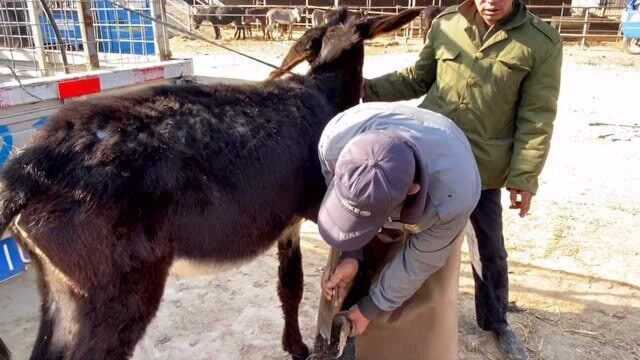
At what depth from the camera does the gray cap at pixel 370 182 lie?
1.45 metres

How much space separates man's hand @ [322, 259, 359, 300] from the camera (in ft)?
6.40

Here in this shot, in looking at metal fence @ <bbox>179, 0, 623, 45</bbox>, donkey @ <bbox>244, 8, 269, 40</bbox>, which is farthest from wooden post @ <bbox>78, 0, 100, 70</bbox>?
donkey @ <bbox>244, 8, 269, 40</bbox>

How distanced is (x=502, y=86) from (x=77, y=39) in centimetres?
321

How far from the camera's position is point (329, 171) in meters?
1.94

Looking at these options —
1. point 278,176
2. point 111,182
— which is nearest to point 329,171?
point 278,176

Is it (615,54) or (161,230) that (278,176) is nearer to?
(161,230)

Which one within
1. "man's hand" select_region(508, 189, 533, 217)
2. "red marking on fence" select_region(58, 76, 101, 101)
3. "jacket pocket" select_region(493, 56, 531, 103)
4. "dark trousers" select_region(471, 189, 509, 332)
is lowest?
"dark trousers" select_region(471, 189, 509, 332)

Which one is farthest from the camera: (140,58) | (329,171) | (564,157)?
(564,157)

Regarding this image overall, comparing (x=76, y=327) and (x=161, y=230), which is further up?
(x=161, y=230)

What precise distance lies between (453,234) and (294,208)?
0.75 metres

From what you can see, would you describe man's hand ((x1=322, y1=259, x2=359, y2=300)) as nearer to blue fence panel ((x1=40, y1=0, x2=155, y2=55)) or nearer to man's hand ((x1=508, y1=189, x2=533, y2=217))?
man's hand ((x1=508, y1=189, x2=533, y2=217))

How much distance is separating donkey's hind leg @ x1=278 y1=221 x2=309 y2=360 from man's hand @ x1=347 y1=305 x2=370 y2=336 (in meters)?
0.82

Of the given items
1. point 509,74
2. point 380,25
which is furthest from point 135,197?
→ point 509,74

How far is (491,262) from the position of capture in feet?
8.91
